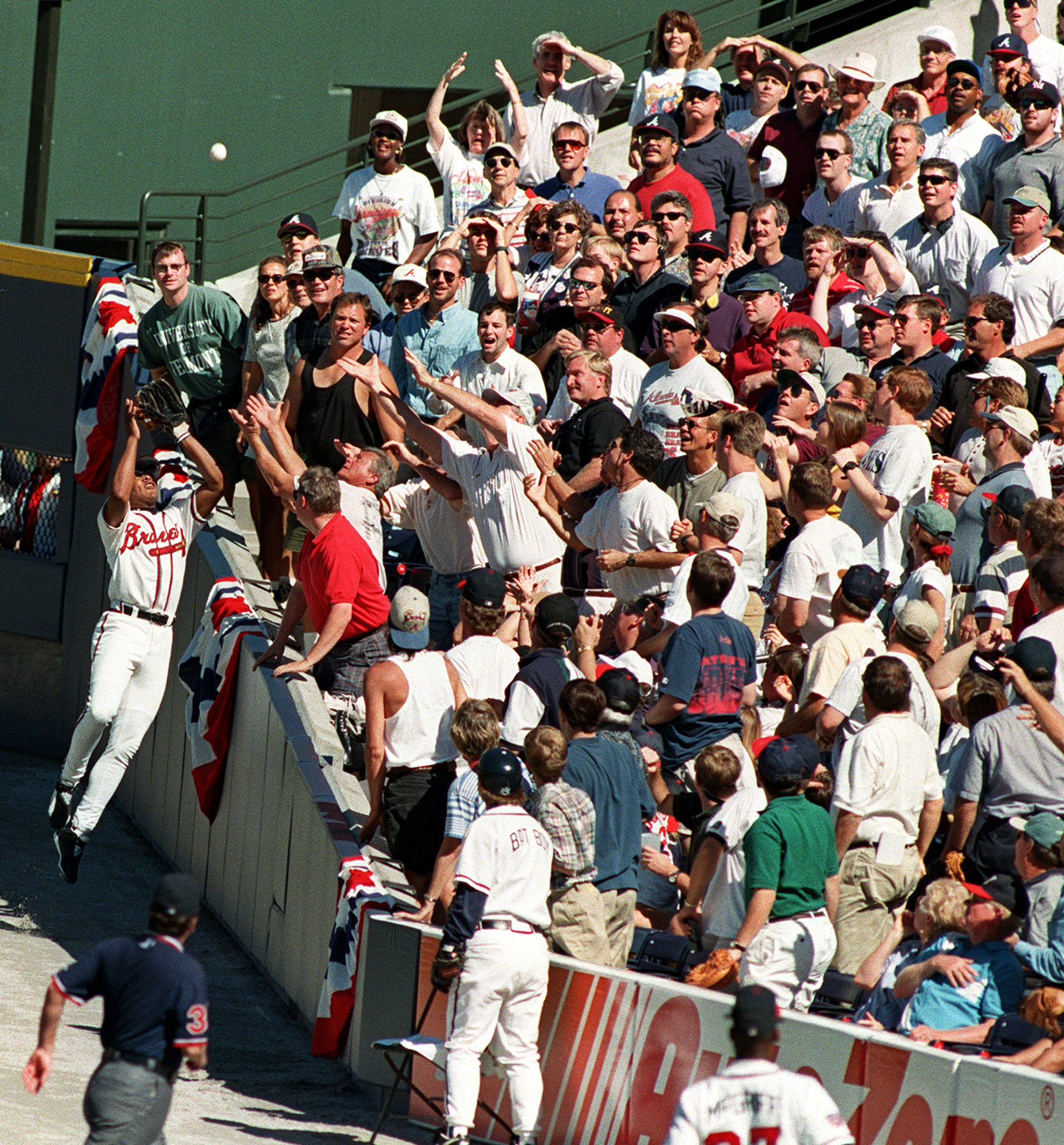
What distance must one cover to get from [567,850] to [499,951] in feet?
1.79

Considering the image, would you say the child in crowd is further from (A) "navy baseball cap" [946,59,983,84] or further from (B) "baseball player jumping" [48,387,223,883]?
(A) "navy baseball cap" [946,59,983,84]

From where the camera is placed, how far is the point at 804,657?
8.50 metres

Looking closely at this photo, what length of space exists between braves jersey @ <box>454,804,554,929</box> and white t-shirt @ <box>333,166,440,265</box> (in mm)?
7151

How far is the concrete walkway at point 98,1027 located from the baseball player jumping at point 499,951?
0.90m

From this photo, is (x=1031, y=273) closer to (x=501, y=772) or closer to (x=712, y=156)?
(x=712, y=156)

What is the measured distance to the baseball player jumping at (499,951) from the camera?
7.07 meters

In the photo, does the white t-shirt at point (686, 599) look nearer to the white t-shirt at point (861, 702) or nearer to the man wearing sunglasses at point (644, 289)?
the white t-shirt at point (861, 702)

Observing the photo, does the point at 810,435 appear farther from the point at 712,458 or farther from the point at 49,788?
the point at 49,788

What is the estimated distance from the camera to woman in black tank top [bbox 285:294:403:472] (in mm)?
10438

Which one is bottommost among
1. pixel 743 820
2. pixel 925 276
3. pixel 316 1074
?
pixel 316 1074

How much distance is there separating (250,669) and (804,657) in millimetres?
3494

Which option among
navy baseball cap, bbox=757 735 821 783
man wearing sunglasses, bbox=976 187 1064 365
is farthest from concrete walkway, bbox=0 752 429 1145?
man wearing sunglasses, bbox=976 187 1064 365

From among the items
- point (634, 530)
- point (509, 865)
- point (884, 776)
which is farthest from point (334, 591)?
point (884, 776)

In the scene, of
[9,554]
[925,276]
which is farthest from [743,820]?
[9,554]
